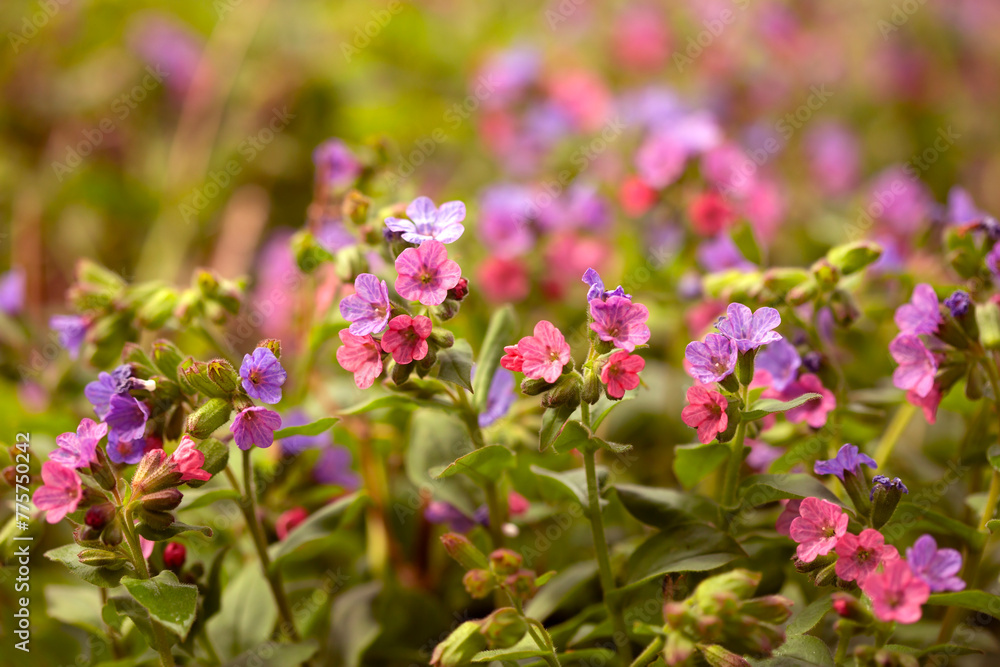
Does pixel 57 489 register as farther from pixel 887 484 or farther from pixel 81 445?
pixel 887 484

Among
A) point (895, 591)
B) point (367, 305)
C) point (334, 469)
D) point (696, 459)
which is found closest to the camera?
point (895, 591)

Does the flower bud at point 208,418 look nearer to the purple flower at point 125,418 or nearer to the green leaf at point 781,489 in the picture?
the purple flower at point 125,418

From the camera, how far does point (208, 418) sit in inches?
31.4

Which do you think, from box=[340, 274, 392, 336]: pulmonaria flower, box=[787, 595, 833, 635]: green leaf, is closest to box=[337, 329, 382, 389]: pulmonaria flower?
box=[340, 274, 392, 336]: pulmonaria flower

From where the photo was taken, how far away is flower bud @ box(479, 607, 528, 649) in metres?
0.75

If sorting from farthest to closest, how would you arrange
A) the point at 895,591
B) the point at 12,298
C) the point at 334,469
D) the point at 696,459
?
the point at 12,298 < the point at 334,469 < the point at 696,459 < the point at 895,591

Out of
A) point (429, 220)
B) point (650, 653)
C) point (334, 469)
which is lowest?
point (334, 469)

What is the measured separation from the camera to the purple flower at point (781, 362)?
0.94 meters

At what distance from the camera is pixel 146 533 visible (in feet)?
2.56

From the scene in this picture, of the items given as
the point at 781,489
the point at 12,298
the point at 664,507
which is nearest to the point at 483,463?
the point at 664,507

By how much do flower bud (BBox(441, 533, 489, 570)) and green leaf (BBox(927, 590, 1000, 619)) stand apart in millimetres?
421

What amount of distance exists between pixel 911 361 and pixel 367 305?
0.59 m

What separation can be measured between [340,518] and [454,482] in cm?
17

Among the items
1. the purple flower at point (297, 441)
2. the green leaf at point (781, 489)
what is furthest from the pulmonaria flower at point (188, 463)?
the green leaf at point (781, 489)
